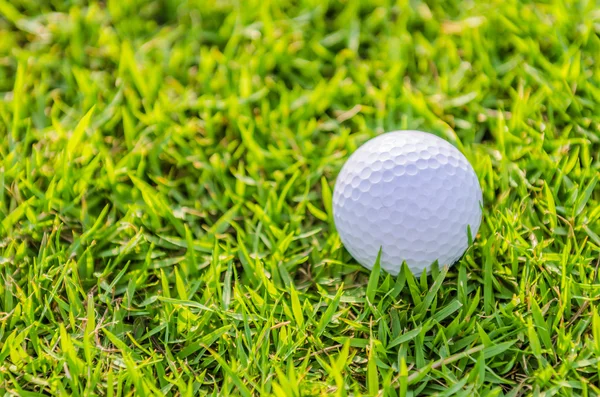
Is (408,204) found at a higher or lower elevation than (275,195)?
higher

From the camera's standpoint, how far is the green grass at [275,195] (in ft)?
6.29

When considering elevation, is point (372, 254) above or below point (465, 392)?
above

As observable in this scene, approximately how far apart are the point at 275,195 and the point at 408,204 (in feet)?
2.04

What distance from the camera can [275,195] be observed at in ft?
7.79

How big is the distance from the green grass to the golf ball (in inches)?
3.9

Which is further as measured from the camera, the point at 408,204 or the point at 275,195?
the point at 275,195

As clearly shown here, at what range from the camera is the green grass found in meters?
1.92

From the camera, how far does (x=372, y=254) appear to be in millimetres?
2062

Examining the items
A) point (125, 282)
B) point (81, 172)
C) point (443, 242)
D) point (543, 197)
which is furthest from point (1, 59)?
point (543, 197)

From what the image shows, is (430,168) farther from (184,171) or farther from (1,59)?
(1,59)

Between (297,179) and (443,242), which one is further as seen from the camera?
(297,179)

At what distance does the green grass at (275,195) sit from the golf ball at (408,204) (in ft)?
0.33

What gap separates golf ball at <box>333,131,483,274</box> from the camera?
196 cm

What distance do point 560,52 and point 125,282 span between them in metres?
2.20
